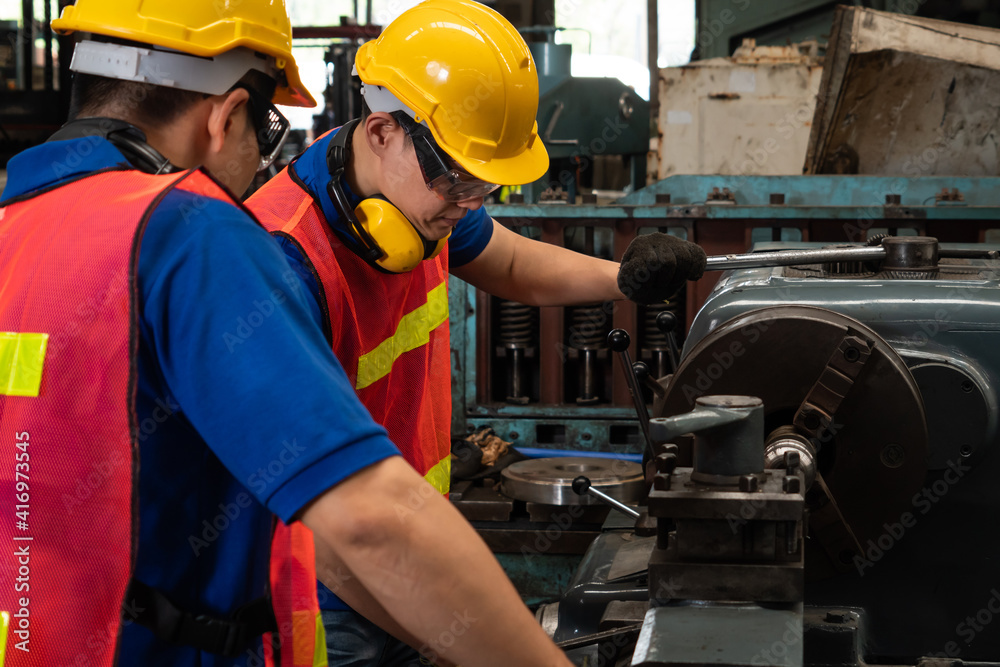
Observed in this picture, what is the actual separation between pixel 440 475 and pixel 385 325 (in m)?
0.34

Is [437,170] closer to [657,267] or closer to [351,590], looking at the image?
[657,267]

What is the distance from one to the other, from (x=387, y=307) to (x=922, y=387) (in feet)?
2.66

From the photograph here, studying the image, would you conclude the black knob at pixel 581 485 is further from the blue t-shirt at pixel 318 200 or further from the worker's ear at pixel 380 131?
the worker's ear at pixel 380 131

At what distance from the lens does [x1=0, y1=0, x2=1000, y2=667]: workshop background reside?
1.03m

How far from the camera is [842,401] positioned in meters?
1.25

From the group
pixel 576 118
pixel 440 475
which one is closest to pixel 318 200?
pixel 440 475

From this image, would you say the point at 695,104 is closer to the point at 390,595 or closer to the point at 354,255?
the point at 354,255

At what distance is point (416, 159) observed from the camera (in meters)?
1.43

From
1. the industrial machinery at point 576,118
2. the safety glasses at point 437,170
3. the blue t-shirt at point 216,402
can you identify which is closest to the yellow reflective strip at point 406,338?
the safety glasses at point 437,170

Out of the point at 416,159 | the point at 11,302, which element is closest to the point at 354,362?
the point at 416,159

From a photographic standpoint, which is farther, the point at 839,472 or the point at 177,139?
the point at 839,472

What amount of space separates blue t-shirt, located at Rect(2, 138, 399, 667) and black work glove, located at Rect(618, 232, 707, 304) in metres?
0.85

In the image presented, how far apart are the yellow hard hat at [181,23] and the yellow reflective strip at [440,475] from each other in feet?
2.69

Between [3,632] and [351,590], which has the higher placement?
[3,632]
